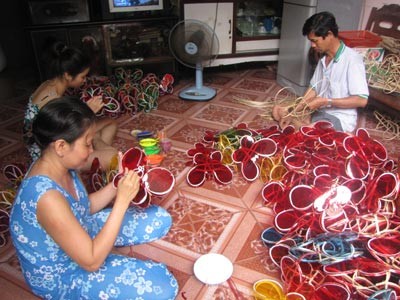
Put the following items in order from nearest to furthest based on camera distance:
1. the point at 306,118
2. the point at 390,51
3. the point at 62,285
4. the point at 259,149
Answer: the point at 62,285 → the point at 259,149 → the point at 306,118 → the point at 390,51

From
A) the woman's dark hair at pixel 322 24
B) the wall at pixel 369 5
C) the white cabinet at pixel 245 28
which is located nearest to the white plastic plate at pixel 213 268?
the woman's dark hair at pixel 322 24

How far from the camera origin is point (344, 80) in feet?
5.97

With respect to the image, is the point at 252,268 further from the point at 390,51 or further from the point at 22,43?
the point at 22,43

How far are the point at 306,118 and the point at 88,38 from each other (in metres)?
1.89

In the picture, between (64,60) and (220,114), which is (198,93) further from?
(64,60)

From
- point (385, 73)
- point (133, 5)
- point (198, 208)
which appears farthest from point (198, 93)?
point (198, 208)

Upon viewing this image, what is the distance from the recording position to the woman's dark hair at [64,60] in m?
1.55

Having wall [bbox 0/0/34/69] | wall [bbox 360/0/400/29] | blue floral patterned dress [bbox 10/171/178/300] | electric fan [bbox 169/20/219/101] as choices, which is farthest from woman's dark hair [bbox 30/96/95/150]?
wall [bbox 0/0/34/69]

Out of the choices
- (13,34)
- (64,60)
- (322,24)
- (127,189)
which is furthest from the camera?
(13,34)

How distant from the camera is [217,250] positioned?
1.33 metres

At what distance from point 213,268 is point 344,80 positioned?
48.5 inches

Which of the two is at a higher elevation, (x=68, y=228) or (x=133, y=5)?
(x=133, y=5)

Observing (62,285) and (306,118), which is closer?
(62,285)

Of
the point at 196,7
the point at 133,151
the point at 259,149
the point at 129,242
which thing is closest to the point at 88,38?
the point at 196,7
